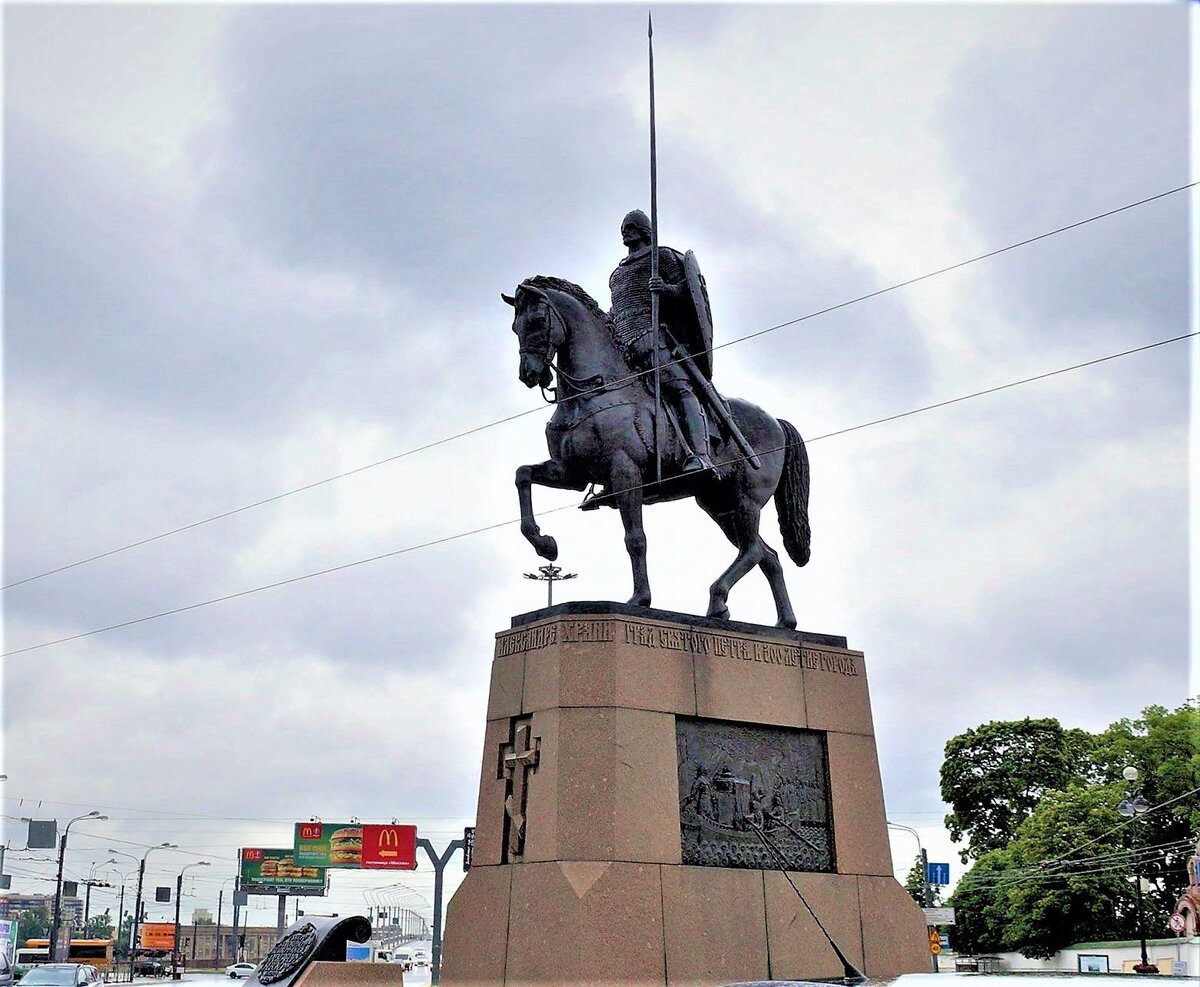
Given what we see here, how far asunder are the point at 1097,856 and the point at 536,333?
42775 millimetres

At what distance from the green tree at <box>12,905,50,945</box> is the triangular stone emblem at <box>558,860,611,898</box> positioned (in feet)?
385

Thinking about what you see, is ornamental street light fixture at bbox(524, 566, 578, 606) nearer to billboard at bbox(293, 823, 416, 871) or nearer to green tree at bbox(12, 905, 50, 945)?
billboard at bbox(293, 823, 416, 871)

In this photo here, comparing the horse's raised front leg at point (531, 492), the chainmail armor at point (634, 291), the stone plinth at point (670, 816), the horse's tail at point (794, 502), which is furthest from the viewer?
the horse's tail at point (794, 502)

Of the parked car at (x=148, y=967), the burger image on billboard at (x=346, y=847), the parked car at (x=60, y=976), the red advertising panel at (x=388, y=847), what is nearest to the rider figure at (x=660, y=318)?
the parked car at (x=60, y=976)

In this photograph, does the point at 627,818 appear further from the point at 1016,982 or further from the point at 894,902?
the point at 1016,982

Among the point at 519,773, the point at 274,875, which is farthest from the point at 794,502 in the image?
the point at 274,875

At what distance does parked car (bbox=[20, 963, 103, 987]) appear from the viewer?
24.8 meters

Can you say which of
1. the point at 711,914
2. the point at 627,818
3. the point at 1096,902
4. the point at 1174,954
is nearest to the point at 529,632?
the point at 627,818

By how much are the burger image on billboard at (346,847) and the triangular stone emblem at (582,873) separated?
55.0 meters

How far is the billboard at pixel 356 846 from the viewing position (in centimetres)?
6538

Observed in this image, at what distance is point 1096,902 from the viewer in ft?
168

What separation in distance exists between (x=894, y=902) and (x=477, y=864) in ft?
15.3

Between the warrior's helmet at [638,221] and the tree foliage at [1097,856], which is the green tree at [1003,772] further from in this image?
the warrior's helmet at [638,221]

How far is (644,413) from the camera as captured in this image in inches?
624
